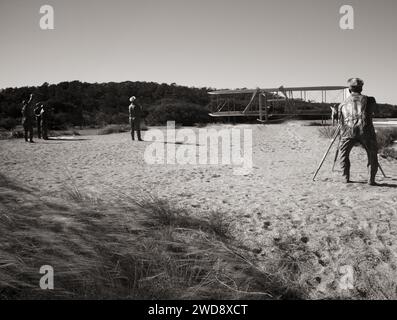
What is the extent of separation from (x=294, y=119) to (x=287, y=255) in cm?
2315

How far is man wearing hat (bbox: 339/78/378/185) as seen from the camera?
17.3ft

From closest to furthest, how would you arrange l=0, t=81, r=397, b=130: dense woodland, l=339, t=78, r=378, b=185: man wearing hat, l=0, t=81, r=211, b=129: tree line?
l=339, t=78, r=378, b=185: man wearing hat < l=0, t=81, r=397, b=130: dense woodland < l=0, t=81, r=211, b=129: tree line

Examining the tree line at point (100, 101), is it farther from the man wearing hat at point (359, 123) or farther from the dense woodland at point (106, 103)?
the man wearing hat at point (359, 123)

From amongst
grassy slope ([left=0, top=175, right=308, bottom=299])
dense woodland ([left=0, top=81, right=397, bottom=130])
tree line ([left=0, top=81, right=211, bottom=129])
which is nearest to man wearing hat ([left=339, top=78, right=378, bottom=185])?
grassy slope ([left=0, top=175, right=308, bottom=299])

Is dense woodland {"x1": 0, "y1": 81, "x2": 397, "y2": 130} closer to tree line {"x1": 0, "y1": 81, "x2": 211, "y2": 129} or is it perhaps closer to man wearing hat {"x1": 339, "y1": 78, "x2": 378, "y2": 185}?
tree line {"x1": 0, "y1": 81, "x2": 211, "y2": 129}

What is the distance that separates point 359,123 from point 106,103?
40963mm

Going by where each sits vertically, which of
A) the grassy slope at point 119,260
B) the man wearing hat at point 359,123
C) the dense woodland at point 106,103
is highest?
the dense woodland at point 106,103

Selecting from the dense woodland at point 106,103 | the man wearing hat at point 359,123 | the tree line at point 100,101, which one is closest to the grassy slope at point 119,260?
the man wearing hat at point 359,123

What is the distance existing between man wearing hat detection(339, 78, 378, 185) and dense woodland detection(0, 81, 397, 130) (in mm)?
18875

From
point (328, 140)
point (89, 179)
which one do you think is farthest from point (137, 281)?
point (328, 140)

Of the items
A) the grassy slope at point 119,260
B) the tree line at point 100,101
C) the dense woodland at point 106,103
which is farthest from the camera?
the tree line at point 100,101

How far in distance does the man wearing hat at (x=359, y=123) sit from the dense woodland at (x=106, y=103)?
61.9 ft

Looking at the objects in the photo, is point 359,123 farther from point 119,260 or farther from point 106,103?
point 106,103

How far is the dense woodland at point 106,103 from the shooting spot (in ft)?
87.2
